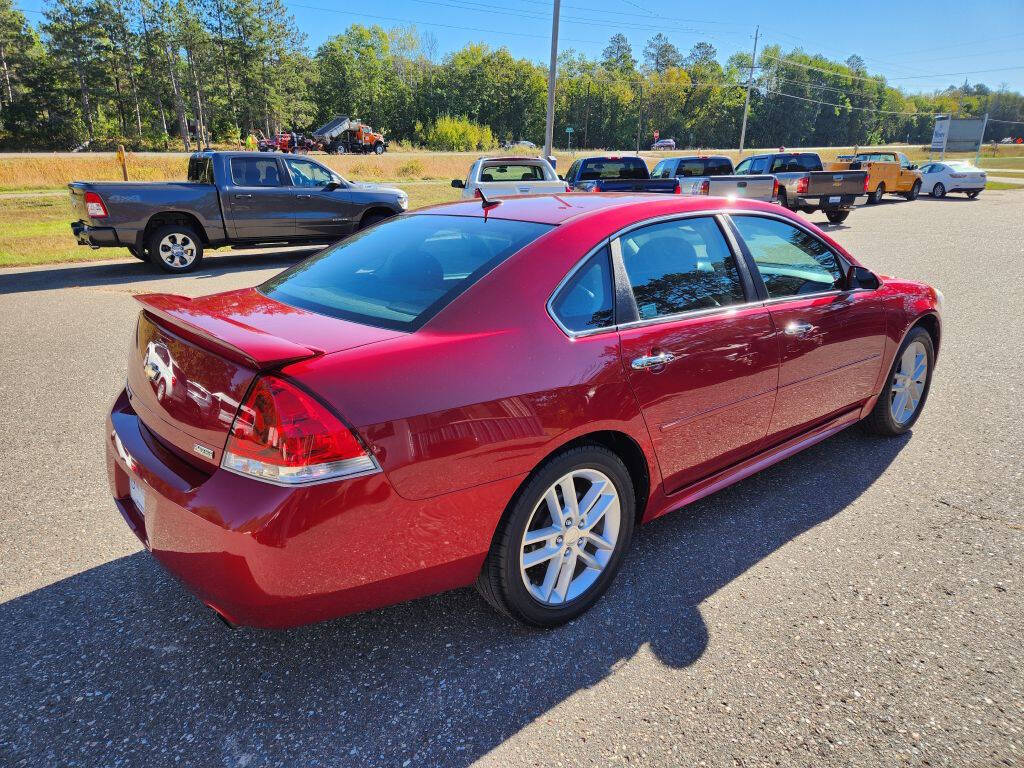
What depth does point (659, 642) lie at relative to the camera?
96.5 inches

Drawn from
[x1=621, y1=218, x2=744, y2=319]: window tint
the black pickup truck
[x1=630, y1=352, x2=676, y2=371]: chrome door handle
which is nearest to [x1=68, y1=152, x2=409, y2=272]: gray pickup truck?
the black pickup truck

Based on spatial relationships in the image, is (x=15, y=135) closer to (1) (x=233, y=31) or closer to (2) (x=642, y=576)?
(1) (x=233, y=31)

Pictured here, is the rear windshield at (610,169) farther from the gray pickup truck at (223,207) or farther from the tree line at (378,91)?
the tree line at (378,91)

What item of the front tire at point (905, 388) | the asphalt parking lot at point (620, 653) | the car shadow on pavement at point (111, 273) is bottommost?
the car shadow on pavement at point (111, 273)

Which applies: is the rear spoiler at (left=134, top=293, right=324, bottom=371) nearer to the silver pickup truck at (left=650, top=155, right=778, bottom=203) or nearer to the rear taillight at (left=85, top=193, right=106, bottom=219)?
the rear taillight at (left=85, top=193, right=106, bottom=219)

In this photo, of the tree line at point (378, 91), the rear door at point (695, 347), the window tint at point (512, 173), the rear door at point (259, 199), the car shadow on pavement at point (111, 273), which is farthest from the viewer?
the tree line at point (378, 91)

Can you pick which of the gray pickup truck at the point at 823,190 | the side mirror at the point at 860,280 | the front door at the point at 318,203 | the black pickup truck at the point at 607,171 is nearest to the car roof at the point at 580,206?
the side mirror at the point at 860,280

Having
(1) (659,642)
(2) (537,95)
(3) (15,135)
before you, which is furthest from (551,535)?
(2) (537,95)

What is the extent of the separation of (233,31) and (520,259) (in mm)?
90261

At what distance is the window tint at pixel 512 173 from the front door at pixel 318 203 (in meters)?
3.11

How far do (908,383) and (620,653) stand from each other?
Answer: 299 centimetres

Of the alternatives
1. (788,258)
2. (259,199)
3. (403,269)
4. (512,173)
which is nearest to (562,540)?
(403,269)

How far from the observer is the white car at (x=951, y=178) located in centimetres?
2680

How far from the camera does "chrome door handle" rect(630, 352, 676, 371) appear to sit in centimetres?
255
